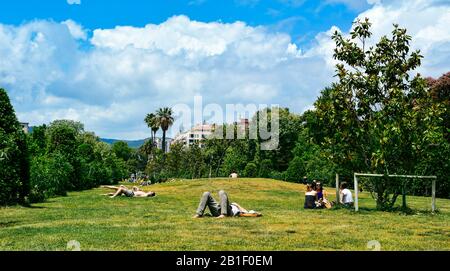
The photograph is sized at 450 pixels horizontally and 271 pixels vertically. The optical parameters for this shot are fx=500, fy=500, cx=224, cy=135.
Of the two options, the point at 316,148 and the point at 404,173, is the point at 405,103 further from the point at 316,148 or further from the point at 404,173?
the point at 316,148

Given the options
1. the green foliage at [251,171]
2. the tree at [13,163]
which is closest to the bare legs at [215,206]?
the tree at [13,163]

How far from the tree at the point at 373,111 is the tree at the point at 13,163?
14.5 m

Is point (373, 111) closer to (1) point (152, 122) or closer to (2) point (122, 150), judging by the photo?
(1) point (152, 122)

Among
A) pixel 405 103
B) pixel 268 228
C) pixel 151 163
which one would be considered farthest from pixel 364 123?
pixel 151 163

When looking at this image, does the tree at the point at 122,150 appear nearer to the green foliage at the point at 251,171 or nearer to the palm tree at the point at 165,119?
the palm tree at the point at 165,119

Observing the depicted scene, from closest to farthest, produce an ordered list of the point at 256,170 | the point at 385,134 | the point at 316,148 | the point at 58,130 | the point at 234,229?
the point at 234,229 → the point at 385,134 → the point at 58,130 → the point at 316,148 → the point at 256,170

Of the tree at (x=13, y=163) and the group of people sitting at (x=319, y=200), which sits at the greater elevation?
the tree at (x=13, y=163)

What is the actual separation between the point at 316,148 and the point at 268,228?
5588cm

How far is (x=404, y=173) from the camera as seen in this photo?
2255 cm

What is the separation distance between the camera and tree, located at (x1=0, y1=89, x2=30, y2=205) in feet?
75.6

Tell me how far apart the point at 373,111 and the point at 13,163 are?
17.2 metres

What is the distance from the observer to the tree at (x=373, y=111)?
22406 millimetres

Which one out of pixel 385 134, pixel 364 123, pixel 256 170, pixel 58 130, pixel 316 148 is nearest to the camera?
pixel 385 134
